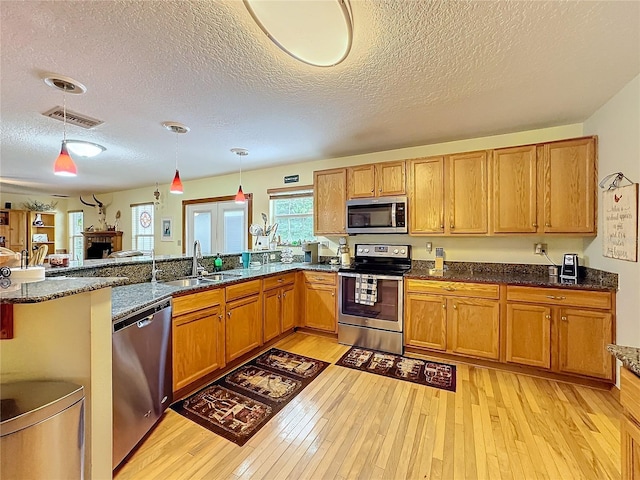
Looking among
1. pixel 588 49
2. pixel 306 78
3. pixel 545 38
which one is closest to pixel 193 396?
pixel 306 78

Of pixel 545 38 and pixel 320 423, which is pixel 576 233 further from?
pixel 320 423

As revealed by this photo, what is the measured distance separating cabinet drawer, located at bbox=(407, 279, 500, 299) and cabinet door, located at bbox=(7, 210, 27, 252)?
347 inches

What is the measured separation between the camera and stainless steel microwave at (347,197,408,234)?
334 centimetres

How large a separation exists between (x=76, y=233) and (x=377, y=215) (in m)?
8.53

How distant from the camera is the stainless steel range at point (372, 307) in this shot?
312 cm

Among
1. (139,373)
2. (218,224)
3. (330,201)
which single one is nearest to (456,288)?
(330,201)

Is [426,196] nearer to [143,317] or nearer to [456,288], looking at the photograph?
[456,288]

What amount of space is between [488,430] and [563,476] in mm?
404

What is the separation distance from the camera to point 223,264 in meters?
3.48

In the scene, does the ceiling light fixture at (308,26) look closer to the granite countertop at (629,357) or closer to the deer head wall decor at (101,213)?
the granite countertop at (629,357)

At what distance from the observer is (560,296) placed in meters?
2.46

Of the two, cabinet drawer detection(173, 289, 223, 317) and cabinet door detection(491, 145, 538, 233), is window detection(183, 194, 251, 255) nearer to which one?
cabinet drawer detection(173, 289, 223, 317)

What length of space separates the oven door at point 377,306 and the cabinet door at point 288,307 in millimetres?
610

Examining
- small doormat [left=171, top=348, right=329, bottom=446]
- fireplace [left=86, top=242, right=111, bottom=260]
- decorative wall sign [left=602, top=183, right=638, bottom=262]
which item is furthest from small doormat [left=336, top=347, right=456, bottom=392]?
fireplace [left=86, top=242, right=111, bottom=260]
